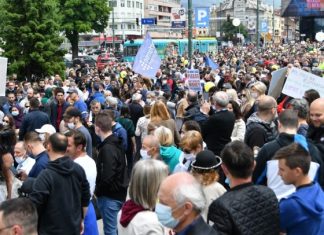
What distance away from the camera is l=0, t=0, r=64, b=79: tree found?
28719 millimetres

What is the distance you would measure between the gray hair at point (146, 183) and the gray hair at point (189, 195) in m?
0.82

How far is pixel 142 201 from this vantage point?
4.60m

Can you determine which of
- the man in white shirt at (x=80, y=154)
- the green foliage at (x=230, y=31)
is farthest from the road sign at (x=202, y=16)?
the green foliage at (x=230, y=31)

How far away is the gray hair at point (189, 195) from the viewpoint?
3.79m

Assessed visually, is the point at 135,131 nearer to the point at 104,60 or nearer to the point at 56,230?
the point at 56,230

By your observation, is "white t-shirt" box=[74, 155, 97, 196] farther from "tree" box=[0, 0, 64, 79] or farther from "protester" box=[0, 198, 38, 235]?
"tree" box=[0, 0, 64, 79]

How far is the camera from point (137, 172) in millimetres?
4715

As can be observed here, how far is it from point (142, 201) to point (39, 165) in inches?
86.9

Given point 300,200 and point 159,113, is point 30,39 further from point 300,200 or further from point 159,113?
point 300,200

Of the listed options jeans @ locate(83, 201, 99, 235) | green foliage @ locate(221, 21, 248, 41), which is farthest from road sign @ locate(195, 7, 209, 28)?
green foliage @ locate(221, 21, 248, 41)

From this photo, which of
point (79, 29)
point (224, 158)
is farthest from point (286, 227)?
point (79, 29)

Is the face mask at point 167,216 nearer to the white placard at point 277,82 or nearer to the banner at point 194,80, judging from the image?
the white placard at point 277,82

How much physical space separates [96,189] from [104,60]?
130 ft

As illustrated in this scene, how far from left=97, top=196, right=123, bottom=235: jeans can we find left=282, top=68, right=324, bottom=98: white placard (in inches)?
155
